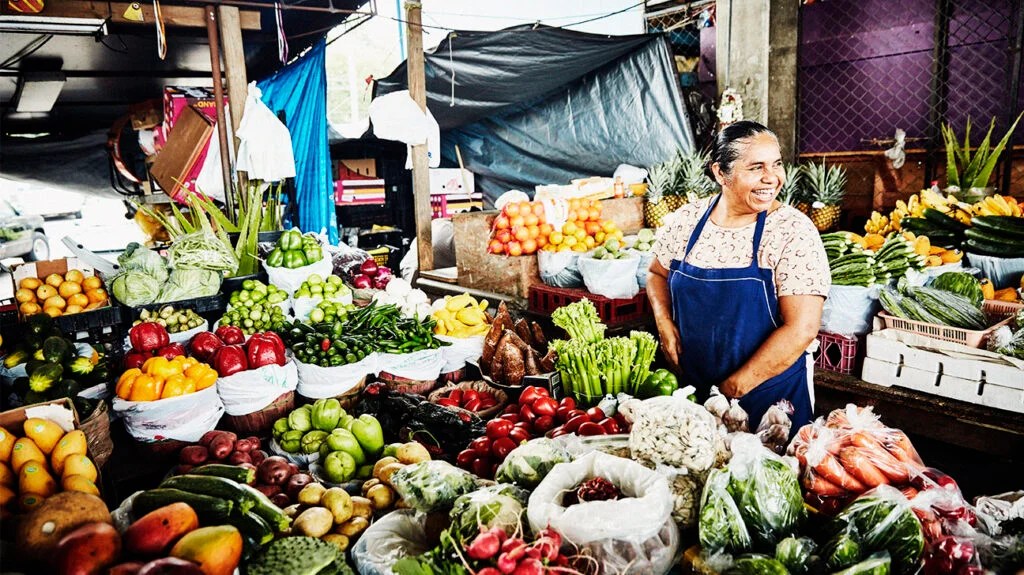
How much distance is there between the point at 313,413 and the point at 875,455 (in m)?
2.39

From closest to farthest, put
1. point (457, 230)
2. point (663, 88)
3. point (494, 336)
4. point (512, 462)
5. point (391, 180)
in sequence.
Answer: point (512, 462) → point (494, 336) → point (457, 230) → point (663, 88) → point (391, 180)

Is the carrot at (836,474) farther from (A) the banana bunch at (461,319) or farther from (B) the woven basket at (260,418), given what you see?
(B) the woven basket at (260,418)

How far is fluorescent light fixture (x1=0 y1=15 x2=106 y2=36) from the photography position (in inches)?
168

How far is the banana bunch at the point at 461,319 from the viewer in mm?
4109

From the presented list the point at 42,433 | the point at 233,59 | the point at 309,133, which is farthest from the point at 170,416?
the point at 309,133

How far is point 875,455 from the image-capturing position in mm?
1681

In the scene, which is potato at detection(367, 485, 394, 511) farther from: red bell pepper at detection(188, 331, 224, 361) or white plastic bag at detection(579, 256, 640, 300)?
white plastic bag at detection(579, 256, 640, 300)

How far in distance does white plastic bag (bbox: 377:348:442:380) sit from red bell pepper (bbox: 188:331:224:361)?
956mm

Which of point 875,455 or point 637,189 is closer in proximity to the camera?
point 875,455

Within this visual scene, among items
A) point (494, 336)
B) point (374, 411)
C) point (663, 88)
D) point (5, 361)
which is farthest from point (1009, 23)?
point (5, 361)

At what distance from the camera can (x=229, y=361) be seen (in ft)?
11.0

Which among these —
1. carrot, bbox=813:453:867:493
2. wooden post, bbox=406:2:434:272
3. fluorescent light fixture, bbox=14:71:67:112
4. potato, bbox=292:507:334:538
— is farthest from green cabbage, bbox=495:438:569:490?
fluorescent light fixture, bbox=14:71:67:112

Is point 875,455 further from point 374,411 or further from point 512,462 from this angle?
point 374,411

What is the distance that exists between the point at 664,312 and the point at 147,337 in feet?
9.52
